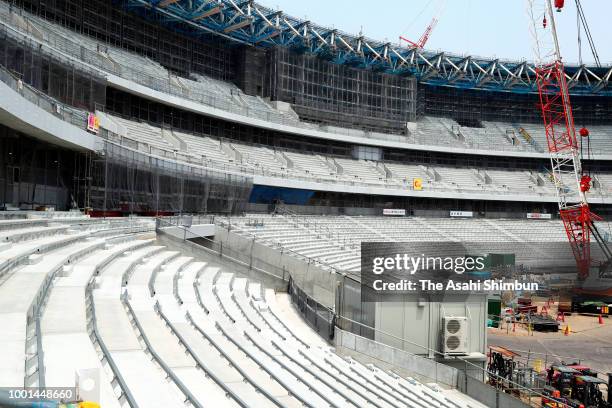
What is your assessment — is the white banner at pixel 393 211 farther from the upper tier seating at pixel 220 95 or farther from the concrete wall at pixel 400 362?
the concrete wall at pixel 400 362

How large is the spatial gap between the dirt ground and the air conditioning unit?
760 centimetres

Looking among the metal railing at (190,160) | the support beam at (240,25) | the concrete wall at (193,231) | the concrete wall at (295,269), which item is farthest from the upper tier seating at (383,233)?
the support beam at (240,25)

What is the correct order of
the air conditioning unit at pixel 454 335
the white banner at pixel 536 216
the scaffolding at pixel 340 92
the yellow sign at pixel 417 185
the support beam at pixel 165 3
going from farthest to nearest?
the white banner at pixel 536 216, the yellow sign at pixel 417 185, the scaffolding at pixel 340 92, the support beam at pixel 165 3, the air conditioning unit at pixel 454 335

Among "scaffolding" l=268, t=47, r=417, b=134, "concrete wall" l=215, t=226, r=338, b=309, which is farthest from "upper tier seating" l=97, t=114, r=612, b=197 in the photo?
"concrete wall" l=215, t=226, r=338, b=309

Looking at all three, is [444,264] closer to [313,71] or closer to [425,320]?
[425,320]

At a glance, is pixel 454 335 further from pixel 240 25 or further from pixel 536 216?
pixel 536 216

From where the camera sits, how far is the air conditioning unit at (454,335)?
1501 centimetres

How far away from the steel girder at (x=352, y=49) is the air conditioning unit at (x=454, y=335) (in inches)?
1303

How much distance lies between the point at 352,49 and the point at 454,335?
132ft

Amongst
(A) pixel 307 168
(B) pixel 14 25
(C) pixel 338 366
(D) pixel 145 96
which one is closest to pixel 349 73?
(A) pixel 307 168

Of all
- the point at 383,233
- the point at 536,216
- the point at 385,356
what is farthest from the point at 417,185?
the point at 385,356

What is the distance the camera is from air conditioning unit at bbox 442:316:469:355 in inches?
591

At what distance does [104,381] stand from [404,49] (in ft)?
174

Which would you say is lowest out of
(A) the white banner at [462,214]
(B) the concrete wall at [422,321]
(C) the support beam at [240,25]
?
(B) the concrete wall at [422,321]
